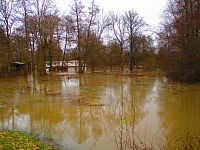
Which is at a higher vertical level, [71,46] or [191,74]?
[71,46]

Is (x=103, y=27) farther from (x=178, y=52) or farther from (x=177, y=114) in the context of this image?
(x=177, y=114)

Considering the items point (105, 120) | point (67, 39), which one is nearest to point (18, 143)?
point (105, 120)

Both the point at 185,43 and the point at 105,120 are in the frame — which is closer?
the point at 105,120

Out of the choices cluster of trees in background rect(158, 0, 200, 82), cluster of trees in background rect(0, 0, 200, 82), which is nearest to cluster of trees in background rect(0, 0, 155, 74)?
cluster of trees in background rect(0, 0, 200, 82)

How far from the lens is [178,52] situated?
26812 mm

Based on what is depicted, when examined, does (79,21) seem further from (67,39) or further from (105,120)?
(105,120)

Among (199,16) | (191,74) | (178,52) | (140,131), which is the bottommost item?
(140,131)

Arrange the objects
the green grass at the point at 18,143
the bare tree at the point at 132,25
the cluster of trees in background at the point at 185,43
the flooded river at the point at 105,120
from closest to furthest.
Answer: the green grass at the point at 18,143 < the flooded river at the point at 105,120 < the cluster of trees in background at the point at 185,43 < the bare tree at the point at 132,25

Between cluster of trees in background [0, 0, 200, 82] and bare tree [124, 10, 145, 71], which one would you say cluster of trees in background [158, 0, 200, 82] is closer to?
cluster of trees in background [0, 0, 200, 82]

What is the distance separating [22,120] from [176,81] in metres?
18.9

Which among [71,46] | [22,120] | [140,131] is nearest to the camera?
[140,131]

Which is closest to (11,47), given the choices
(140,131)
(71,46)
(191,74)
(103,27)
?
(71,46)

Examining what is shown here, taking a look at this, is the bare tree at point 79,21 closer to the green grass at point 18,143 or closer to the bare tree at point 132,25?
the bare tree at point 132,25

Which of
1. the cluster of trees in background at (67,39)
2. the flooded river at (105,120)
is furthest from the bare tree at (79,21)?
the flooded river at (105,120)
